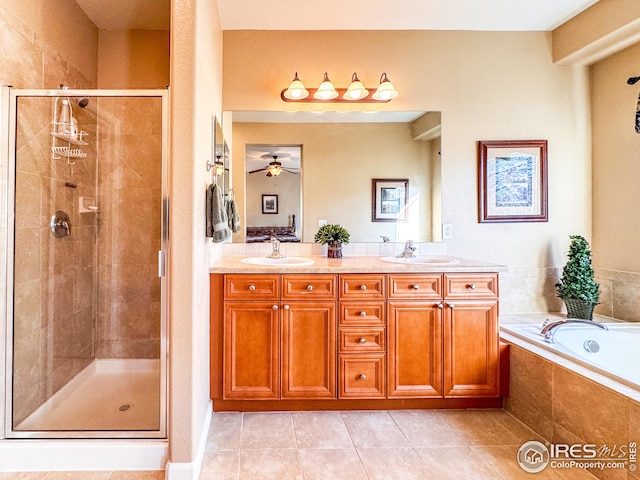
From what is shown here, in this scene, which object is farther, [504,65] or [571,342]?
[504,65]

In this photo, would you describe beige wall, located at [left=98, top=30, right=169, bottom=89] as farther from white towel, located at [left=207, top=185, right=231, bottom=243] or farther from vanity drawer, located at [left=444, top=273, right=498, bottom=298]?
vanity drawer, located at [left=444, top=273, right=498, bottom=298]

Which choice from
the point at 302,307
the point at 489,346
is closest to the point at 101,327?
the point at 302,307

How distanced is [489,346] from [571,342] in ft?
1.73

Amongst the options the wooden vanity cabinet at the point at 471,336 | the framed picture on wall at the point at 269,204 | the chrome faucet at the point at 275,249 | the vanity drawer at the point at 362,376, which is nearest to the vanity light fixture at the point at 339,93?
the framed picture on wall at the point at 269,204

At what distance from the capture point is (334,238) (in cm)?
266

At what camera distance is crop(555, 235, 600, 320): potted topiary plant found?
2514mm

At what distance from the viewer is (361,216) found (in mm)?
2777

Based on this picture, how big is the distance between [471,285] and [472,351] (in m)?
0.41

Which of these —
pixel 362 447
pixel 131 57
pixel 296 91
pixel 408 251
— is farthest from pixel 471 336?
pixel 131 57

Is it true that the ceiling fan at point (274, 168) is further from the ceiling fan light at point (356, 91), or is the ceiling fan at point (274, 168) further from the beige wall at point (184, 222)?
the beige wall at point (184, 222)

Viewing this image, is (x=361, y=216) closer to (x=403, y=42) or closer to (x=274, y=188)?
(x=274, y=188)

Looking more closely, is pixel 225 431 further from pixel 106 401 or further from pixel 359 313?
pixel 359 313

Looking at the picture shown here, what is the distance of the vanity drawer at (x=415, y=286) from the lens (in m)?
2.15

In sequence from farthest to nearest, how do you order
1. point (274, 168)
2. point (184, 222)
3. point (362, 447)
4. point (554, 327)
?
1. point (274, 168)
2. point (554, 327)
3. point (362, 447)
4. point (184, 222)
